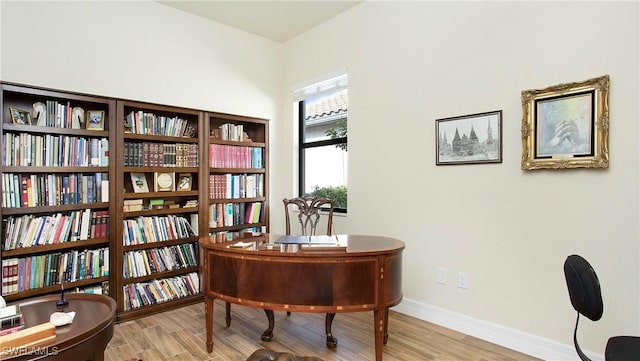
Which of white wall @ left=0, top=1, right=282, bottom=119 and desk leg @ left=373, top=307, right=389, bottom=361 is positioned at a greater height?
white wall @ left=0, top=1, right=282, bottom=119

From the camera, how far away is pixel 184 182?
11.4 ft

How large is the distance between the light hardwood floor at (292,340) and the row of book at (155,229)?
70 centimetres

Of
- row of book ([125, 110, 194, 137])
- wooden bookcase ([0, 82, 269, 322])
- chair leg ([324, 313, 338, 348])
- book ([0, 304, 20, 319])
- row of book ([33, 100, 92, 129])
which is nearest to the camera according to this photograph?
book ([0, 304, 20, 319])

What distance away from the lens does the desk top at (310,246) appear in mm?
2050

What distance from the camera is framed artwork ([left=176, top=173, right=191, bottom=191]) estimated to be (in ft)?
11.3

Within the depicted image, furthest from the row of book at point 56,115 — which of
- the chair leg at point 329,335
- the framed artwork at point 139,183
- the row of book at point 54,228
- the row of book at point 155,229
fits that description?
the chair leg at point 329,335

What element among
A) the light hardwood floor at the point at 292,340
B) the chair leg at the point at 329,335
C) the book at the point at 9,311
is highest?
the book at the point at 9,311

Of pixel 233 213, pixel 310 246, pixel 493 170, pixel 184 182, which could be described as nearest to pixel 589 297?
pixel 493 170

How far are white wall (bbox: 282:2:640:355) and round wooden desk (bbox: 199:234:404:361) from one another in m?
0.86

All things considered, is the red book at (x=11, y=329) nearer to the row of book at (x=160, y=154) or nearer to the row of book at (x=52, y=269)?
the row of book at (x=52, y=269)

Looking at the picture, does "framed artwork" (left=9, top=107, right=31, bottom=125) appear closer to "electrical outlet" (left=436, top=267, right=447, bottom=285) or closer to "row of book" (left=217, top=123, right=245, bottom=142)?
"row of book" (left=217, top=123, right=245, bottom=142)

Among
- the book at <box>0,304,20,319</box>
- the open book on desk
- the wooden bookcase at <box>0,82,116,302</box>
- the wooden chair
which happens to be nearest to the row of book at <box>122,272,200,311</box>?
the wooden bookcase at <box>0,82,116,302</box>

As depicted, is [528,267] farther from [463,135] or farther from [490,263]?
[463,135]

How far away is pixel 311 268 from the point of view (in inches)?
78.1
